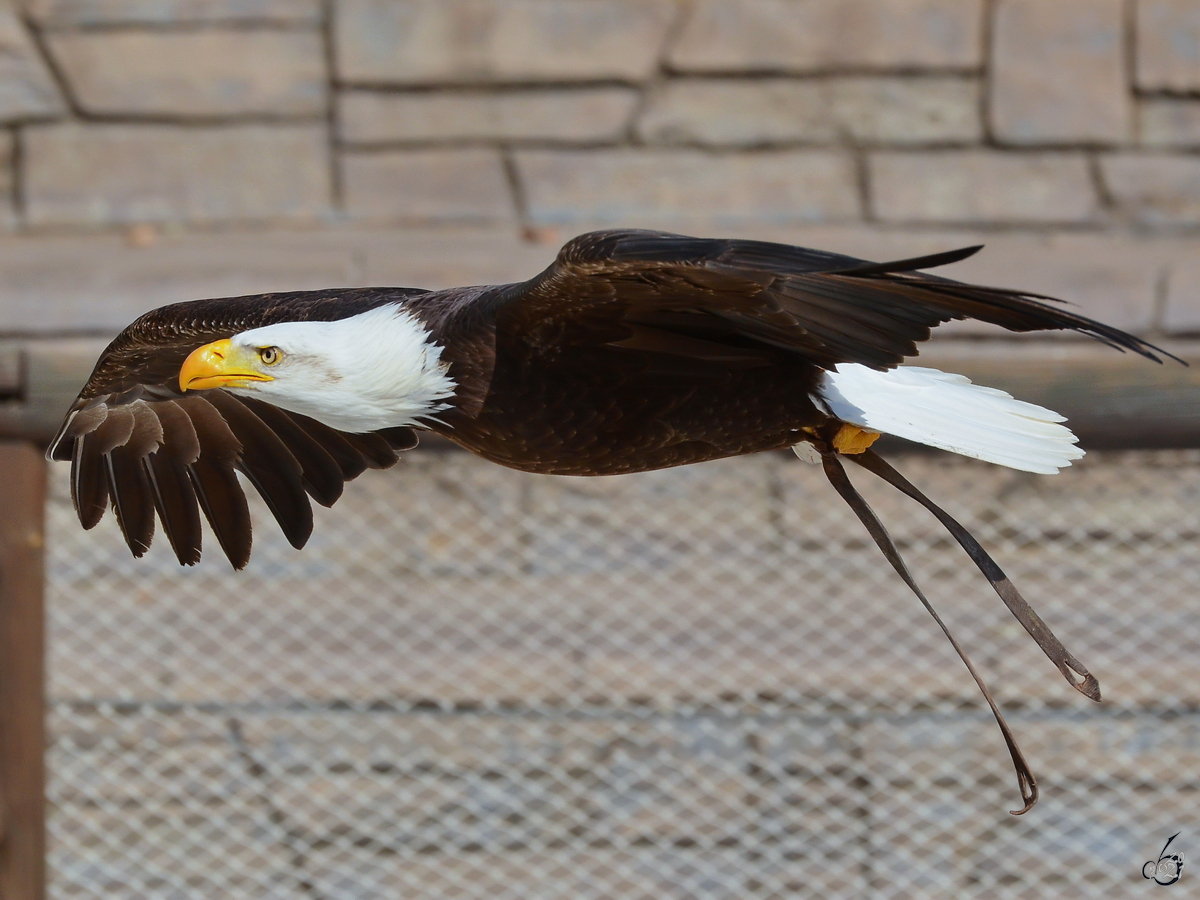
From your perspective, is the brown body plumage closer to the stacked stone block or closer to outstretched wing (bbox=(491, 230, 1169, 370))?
outstretched wing (bbox=(491, 230, 1169, 370))

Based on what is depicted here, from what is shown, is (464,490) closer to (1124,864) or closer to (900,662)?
(900,662)

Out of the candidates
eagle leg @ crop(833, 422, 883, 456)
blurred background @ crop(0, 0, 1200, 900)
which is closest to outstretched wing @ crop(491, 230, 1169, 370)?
eagle leg @ crop(833, 422, 883, 456)

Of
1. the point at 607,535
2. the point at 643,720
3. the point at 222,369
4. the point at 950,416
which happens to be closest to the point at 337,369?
the point at 222,369

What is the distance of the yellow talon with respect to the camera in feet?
5.23

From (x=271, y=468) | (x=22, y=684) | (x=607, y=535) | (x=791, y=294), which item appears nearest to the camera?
(x=791, y=294)

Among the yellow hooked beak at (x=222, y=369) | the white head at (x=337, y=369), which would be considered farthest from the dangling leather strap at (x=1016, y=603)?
the yellow hooked beak at (x=222, y=369)

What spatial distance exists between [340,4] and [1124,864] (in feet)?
7.74

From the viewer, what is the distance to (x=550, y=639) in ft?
10.5

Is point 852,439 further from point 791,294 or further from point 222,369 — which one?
point 222,369

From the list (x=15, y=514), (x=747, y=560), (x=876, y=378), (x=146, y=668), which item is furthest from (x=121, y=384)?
(x=747, y=560)

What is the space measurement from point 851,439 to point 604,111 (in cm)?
210

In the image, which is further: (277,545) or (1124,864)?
(277,545)

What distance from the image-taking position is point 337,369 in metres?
1.46

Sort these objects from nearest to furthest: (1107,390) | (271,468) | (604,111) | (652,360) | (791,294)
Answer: (791,294) < (652,360) < (271,468) < (1107,390) < (604,111)
